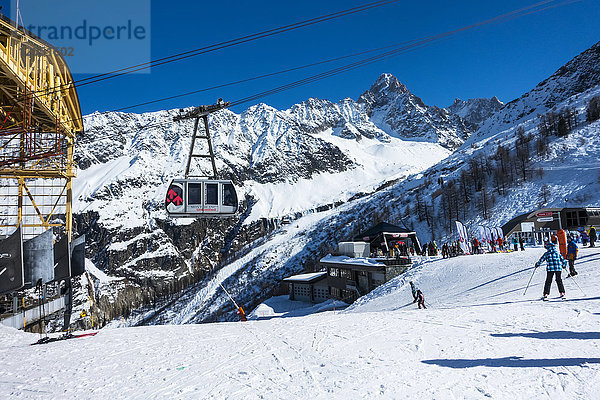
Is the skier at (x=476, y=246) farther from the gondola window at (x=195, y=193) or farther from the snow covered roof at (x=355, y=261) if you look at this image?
the gondola window at (x=195, y=193)

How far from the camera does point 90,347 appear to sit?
348 inches

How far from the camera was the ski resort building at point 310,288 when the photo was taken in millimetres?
44500

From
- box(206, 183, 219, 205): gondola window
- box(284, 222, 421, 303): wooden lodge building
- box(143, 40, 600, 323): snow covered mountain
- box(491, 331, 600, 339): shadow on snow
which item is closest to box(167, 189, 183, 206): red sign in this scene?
box(206, 183, 219, 205): gondola window

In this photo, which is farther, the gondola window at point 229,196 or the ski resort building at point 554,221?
the ski resort building at point 554,221

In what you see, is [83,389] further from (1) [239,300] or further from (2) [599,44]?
(2) [599,44]

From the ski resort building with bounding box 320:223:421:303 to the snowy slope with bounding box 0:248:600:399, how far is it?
23553 mm

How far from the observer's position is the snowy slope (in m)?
5.15

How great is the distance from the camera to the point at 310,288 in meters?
46.3

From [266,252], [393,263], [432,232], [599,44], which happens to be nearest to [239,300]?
[266,252]

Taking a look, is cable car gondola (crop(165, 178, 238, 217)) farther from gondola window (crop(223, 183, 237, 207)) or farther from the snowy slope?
the snowy slope

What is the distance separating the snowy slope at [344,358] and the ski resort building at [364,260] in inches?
927

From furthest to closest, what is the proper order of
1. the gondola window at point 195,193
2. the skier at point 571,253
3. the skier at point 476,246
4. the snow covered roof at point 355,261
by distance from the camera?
the snow covered roof at point 355,261 < the skier at point 476,246 < the gondola window at point 195,193 < the skier at point 571,253

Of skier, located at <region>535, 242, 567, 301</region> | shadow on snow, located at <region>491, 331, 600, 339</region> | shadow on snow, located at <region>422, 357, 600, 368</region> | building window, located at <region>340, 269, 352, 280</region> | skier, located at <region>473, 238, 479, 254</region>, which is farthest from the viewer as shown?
building window, located at <region>340, 269, 352, 280</region>

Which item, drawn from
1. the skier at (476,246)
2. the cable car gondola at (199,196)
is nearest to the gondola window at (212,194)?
the cable car gondola at (199,196)
